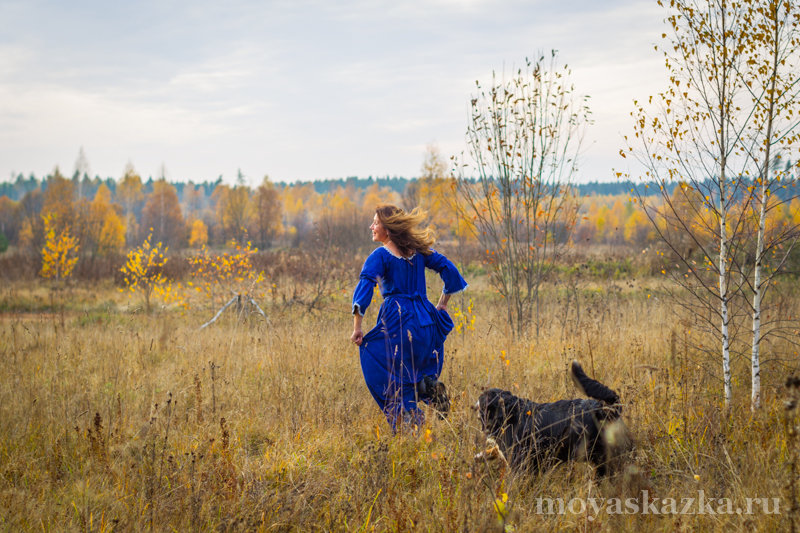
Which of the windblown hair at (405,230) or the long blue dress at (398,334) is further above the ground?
the windblown hair at (405,230)

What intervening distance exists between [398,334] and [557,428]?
1461 mm

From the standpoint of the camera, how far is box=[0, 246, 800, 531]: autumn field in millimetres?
2576

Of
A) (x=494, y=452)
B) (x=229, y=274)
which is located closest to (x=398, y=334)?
(x=494, y=452)

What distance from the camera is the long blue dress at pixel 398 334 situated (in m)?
3.93

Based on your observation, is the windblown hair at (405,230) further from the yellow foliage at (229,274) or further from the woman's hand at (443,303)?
the yellow foliage at (229,274)

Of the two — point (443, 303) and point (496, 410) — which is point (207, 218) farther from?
point (496, 410)

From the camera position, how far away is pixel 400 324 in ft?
13.1

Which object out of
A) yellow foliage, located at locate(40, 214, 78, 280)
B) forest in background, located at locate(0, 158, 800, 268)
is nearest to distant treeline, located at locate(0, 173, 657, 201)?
forest in background, located at locate(0, 158, 800, 268)

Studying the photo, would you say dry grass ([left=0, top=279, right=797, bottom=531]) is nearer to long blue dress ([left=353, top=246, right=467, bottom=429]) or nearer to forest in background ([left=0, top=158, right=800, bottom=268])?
long blue dress ([left=353, top=246, right=467, bottom=429])

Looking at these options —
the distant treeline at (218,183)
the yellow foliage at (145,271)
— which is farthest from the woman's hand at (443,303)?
the distant treeline at (218,183)

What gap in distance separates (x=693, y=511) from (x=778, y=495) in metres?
0.47

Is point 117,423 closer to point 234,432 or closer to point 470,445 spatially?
point 234,432

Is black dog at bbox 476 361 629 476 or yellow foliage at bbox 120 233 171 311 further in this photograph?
yellow foliage at bbox 120 233 171 311

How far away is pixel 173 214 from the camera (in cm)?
5419
